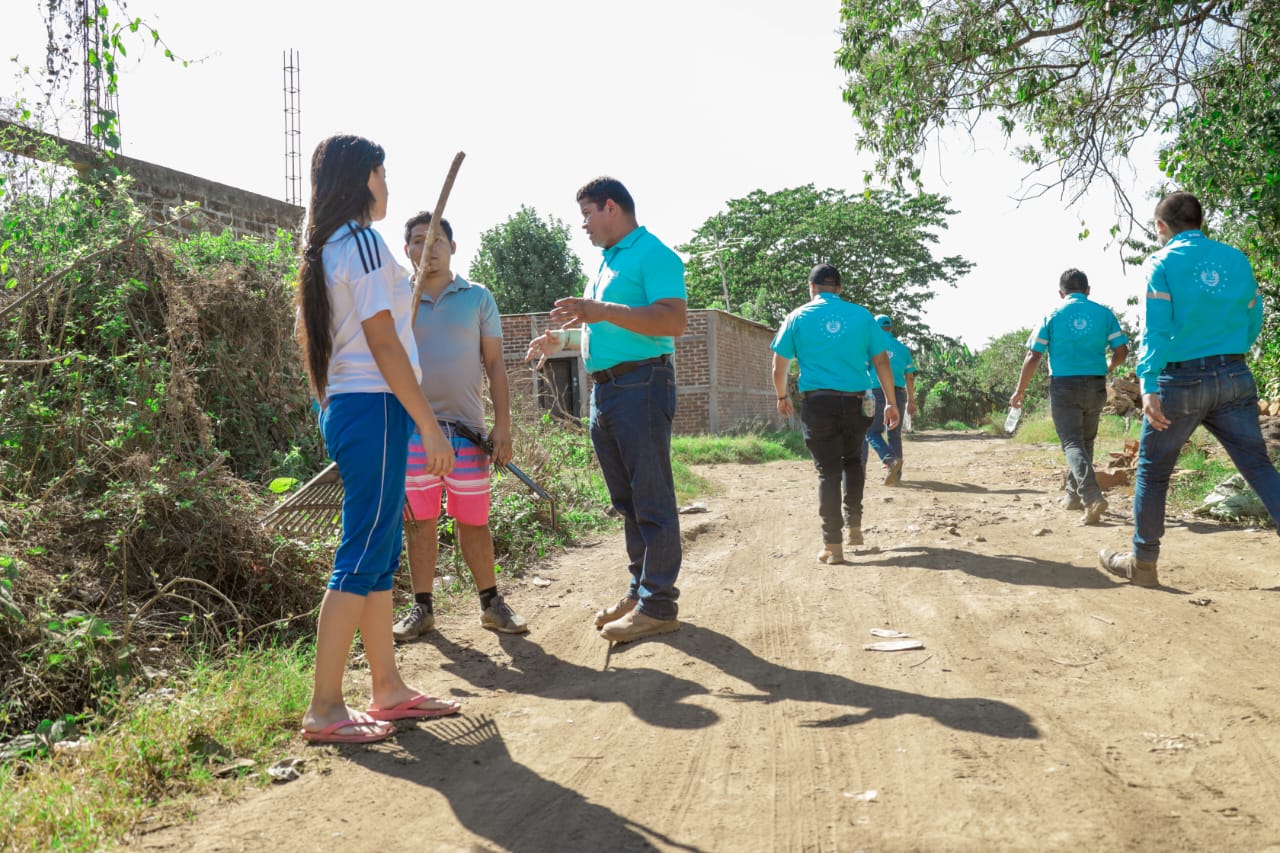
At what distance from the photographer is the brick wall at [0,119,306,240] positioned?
21.8 feet

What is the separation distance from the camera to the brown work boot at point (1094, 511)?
6.92 m

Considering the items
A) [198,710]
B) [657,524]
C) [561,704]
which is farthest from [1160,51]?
[198,710]

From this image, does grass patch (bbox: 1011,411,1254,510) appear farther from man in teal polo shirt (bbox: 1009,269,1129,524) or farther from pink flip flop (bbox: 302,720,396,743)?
pink flip flop (bbox: 302,720,396,743)

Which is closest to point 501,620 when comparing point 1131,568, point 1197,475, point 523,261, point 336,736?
point 336,736

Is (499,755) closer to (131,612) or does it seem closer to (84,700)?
(84,700)

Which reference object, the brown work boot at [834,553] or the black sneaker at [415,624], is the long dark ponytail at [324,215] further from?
the brown work boot at [834,553]

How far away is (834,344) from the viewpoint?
6098 millimetres

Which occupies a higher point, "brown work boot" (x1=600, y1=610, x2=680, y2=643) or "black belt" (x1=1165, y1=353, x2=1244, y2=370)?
"black belt" (x1=1165, y1=353, x2=1244, y2=370)

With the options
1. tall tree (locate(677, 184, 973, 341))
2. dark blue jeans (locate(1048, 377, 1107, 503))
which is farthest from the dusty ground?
tall tree (locate(677, 184, 973, 341))

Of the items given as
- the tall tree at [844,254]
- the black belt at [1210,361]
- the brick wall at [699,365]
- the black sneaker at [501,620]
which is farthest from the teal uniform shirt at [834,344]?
the tall tree at [844,254]

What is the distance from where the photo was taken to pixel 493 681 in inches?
150

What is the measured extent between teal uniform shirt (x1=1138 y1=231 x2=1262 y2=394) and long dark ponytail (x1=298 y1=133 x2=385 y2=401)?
3.88 m

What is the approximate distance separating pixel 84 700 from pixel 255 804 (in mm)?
1667

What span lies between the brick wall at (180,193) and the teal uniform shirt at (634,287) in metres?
4.10
